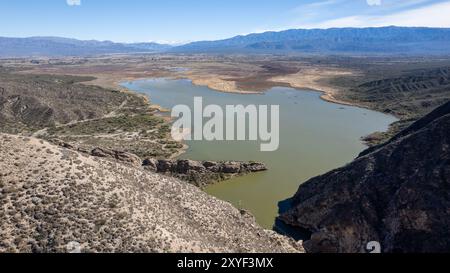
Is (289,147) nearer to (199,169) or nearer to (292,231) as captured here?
(199,169)

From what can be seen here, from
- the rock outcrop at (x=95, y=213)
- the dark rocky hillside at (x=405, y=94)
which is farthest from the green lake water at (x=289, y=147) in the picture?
the rock outcrop at (x=95, y=213)


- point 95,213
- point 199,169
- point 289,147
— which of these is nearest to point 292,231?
point 199,169

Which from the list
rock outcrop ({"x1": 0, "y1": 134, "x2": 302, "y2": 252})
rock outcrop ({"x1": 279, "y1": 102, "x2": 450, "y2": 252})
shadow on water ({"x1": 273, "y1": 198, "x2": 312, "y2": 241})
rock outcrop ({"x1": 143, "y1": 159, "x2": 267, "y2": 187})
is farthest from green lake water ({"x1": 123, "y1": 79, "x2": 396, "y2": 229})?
rock outcrop ({"x1": 0, "y1": 134, "x2": 302, "y2": 252})

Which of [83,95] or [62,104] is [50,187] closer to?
[62,104]

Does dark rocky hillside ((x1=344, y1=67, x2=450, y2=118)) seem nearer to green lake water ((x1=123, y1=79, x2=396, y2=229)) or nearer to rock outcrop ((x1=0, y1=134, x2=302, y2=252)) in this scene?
green lake water ((x1=123, y1=79, x2=396, y2=229))

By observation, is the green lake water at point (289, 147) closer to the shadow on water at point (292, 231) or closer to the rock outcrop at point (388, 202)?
the shadow on water at point (292, 231)
